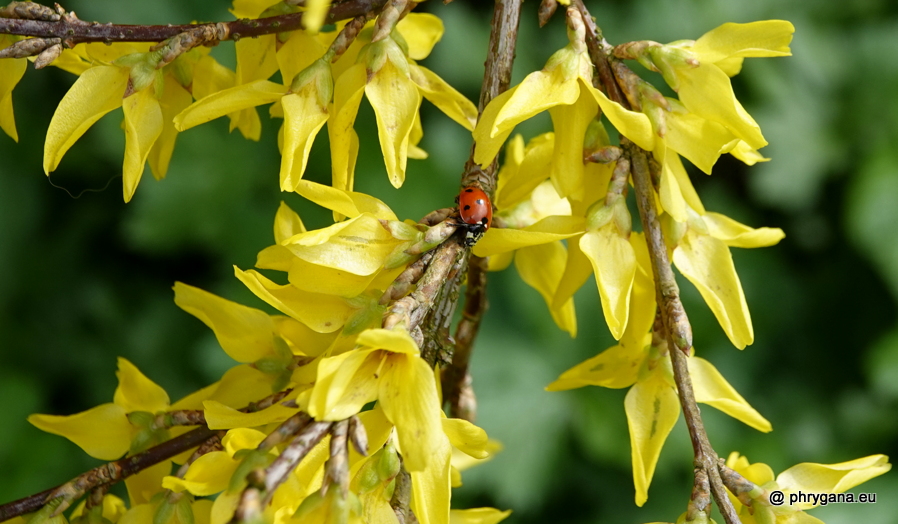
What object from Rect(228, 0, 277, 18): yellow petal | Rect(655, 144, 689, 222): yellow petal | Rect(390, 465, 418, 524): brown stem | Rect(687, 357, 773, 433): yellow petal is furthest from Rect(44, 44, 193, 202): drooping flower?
Rect(687, 357, 773, 433): yellow petal

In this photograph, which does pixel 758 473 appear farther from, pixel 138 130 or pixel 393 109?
pixel 138 130


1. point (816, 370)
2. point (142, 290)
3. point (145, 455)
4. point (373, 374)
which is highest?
point (373, 374)

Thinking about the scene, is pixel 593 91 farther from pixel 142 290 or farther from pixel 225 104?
pixel 142 290

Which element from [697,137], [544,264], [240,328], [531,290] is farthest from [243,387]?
[531,290]

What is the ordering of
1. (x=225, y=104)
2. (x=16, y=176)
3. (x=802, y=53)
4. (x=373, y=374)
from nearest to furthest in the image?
(x=373, y=374) → (x=225, y=104) → (x=16, y=176) → (x=802, y=53)

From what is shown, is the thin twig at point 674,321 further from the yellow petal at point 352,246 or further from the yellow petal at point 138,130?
the yellow petal at point 138,130

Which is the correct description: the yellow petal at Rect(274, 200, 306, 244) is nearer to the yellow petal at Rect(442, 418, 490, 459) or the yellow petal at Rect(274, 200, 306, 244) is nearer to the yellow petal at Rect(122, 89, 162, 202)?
the yellow petal at Rect(122, 89, 162, 202)

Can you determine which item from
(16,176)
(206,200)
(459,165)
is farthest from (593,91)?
(16,176)
